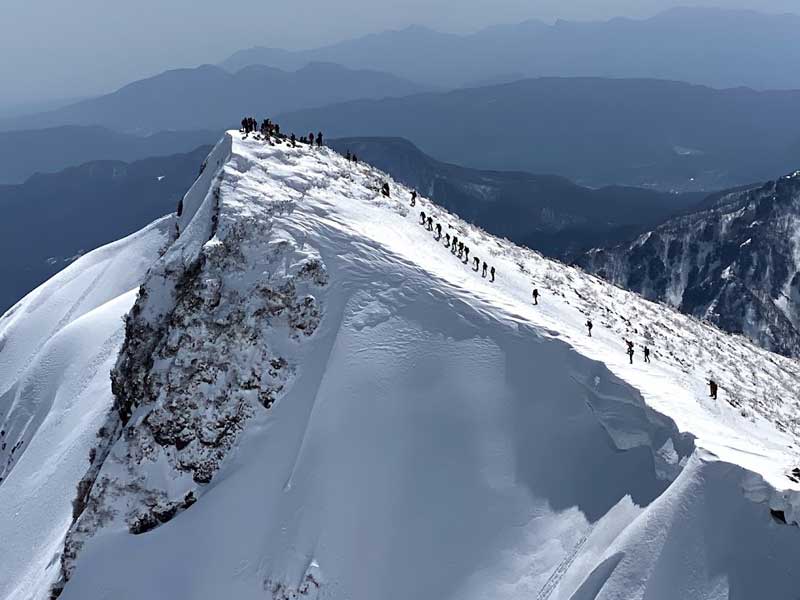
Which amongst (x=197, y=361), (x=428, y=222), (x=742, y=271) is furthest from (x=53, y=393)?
(x=742, y=271)

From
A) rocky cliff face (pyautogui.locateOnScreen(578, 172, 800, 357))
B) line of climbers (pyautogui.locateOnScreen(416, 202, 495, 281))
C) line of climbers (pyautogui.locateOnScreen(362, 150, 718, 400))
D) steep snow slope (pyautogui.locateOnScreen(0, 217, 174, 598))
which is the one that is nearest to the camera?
steep snow slope (pyautogui.locateOnScreen(0, 217, 174, 598))

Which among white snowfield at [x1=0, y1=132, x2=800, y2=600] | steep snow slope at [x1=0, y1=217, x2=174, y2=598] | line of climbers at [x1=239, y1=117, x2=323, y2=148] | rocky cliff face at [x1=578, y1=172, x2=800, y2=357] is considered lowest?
rocky cliff face at [x1=578, y1=172, x2=800, y2=357]

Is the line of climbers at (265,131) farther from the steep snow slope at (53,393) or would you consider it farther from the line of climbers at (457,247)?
the steep snow slope at (53,393)

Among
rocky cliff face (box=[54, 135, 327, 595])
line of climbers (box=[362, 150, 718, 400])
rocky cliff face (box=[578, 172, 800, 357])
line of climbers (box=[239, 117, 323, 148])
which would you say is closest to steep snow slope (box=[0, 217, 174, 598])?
rocky cliff face (box=[54, 135, 327, 595])

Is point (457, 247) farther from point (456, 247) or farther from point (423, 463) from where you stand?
point (423, 463)

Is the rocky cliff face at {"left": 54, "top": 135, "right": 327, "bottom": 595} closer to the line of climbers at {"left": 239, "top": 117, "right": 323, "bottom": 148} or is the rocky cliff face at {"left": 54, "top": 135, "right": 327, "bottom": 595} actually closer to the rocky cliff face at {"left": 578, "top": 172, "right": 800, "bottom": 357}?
the line of climbers at {"left": 239, "top": 117, "right": 323, "bottom": 148}
